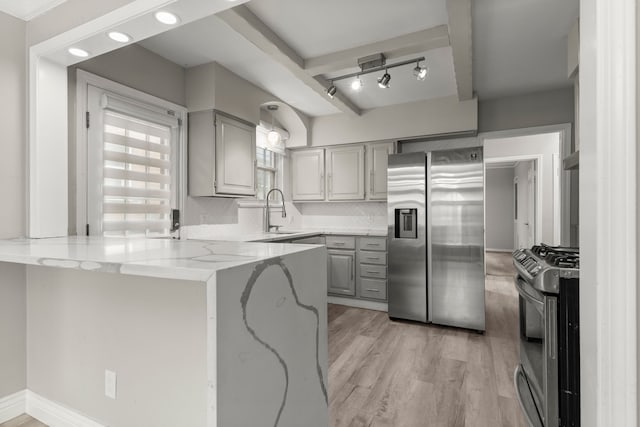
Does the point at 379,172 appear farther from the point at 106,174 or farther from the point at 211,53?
the point at 106,174

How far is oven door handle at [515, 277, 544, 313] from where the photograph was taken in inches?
57.8

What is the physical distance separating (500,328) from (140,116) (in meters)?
3.87

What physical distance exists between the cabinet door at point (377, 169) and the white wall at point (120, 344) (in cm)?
318

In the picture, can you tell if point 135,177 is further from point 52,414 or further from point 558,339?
point 558,339

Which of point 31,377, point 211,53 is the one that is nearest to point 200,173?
point 211,53

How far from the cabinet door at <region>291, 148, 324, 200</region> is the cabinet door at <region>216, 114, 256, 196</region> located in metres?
1.20

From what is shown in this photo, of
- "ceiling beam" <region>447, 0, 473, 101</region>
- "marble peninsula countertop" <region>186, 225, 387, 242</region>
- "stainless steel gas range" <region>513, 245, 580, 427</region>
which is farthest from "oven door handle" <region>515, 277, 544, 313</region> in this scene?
"marble peninsula countertop" <region>186, 225, 387, 242</region>

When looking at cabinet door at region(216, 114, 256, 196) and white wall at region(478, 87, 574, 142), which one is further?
white wall at region(478, 87, 574, 142)

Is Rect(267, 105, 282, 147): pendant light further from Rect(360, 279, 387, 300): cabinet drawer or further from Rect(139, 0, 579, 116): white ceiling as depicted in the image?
Rect(360, 279, 387, 300): cabinet drawer

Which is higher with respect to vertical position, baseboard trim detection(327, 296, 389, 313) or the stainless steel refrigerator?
the stainless steel refrigerator

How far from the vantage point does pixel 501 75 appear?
10.4 feet

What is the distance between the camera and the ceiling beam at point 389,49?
234 cm

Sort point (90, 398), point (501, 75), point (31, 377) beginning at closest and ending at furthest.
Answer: point (90, 398)
point (31, 377)
point (501, 75)

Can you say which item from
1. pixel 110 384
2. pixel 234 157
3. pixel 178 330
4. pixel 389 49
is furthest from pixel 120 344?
pixel 389 49
